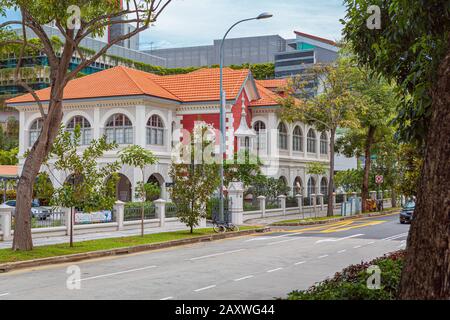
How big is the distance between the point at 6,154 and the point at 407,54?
56462mm

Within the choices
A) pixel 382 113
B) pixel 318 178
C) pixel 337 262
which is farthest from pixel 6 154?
pixel 337 262

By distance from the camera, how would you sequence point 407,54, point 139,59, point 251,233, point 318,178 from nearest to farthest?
point 407,54 → point 251,233 → point 318,178 → point 139,59

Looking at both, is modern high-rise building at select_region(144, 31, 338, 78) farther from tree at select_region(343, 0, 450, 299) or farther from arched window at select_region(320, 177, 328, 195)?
tree at select_region(343, 0, 450, 299)

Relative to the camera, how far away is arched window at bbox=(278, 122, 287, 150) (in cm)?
5209

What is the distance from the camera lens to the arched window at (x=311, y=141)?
58.2 meters

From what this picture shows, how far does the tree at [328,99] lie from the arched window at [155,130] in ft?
28.6

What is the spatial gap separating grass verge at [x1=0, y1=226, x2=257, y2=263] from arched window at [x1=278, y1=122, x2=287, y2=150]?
21.8 meters

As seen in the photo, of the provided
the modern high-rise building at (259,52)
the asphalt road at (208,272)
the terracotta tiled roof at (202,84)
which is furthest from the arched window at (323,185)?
the modern high-rise building at (259,52)

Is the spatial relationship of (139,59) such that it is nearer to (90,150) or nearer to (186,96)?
(186,96)

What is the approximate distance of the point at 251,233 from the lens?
33.3 metres

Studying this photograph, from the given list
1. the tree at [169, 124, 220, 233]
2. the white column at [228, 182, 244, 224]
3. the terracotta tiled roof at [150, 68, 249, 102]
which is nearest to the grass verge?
the tree at [169, 124, 220, 233]

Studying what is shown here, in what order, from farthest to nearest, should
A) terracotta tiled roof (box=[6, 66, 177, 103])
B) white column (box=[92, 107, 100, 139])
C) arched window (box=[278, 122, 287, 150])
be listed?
1. arched window (box=[278, 122, 287, 150])
2. white column (box=[92, 107, 100, 139])
3. terracotta tiled roof (box=[6, 66, 177, 103])

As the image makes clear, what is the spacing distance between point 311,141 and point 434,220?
172 ft
